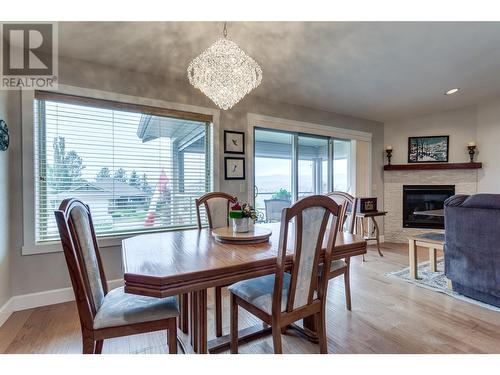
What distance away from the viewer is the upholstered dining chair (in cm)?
122

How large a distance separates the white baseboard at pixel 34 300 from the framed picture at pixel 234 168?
6.87 feet

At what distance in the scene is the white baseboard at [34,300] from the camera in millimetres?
2287

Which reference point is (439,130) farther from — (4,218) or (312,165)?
(4,218)

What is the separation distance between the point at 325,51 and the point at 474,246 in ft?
7.57

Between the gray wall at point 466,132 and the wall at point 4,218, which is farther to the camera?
the gray wall at point 466,132

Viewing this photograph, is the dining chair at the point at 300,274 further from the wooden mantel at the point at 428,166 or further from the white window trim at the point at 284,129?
the wooden mantel at the point at 428,166

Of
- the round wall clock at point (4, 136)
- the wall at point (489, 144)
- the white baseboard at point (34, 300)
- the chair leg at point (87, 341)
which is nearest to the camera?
the chair leg at point (87, 341)

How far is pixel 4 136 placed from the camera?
87.4 inches

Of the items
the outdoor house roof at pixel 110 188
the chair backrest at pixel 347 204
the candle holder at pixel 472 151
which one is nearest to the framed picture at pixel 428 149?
the candle holder at pixel 472 151

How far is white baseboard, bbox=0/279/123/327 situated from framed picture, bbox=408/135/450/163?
570 centimetres
